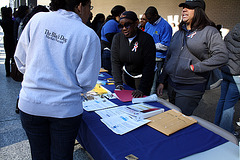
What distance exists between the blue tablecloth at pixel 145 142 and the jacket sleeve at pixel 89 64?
0.35 metres

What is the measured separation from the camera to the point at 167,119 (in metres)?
1.36

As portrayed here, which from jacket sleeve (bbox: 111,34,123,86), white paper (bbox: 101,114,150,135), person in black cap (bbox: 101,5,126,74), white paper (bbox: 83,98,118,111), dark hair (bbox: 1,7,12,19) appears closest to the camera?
white paper (bbox: 101,114,150,135)

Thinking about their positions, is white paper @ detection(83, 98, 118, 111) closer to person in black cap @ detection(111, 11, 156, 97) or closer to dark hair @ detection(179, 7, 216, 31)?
person in black cap @ detection(111, 11, 156, 97)

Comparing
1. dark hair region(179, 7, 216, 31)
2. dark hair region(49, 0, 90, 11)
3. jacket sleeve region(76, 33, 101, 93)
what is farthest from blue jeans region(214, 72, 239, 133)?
dark hair region(49, 0, 90, 11)

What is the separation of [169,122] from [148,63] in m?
0.79

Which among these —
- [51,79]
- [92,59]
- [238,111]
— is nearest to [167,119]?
[92,59]

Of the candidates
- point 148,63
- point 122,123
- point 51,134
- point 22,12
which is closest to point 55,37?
point 51,134

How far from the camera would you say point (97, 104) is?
161 centimetres

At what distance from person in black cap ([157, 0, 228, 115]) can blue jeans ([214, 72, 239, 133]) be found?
0.92m

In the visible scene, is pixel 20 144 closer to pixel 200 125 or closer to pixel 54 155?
pixel 54 155

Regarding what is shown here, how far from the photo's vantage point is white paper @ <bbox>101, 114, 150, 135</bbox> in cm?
119

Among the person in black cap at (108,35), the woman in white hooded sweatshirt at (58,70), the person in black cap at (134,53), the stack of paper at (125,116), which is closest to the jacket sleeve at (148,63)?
the person in black cap at (134,53)

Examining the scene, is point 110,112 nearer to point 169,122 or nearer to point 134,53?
point 169,122

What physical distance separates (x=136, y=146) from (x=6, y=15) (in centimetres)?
461
